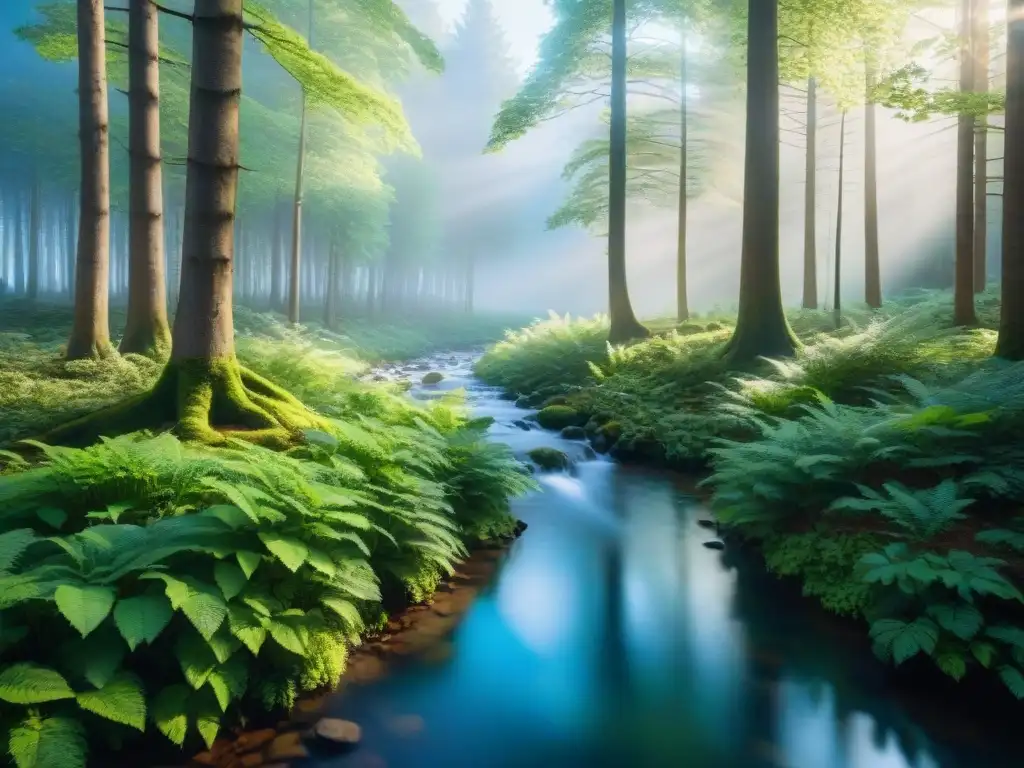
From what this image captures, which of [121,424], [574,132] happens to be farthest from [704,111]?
[574,132]

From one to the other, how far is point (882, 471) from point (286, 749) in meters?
6.06

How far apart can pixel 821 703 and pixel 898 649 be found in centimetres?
64

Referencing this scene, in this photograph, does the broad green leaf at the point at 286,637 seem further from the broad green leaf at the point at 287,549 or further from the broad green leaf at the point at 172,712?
the broad green leaf at the point at 172,712

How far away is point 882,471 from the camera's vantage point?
677 cm

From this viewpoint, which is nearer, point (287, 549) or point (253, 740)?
point (253, 740)

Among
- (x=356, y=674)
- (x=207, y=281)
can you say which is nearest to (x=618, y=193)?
(x=207, y=281)

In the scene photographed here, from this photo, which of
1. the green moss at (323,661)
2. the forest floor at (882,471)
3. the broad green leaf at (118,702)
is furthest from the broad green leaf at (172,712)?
the forest floor at (882,471)

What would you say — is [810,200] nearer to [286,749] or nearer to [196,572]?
[196,572]

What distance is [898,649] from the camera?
4.44m

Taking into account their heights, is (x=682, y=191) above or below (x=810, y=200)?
above

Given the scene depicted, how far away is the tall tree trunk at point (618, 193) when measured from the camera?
1708cm

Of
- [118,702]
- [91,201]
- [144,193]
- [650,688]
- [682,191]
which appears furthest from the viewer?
[682,191]

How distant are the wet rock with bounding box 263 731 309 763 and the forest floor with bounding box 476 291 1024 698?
3850 mm

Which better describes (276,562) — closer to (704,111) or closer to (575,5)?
(575,5)
